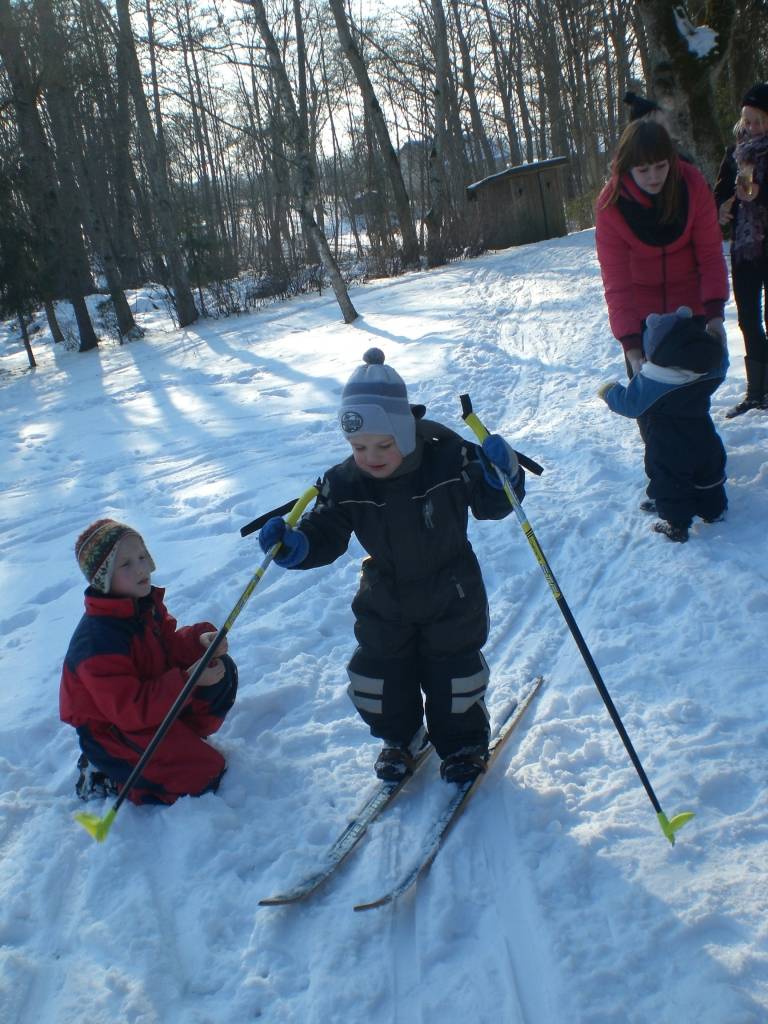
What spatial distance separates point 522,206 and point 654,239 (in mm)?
18289

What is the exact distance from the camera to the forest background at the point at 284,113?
1301 centimetres

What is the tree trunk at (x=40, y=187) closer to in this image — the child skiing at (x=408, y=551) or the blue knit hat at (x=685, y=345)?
the blue knit hat at (x=685, y=345)

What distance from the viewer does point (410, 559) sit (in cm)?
267

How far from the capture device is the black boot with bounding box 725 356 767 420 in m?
5.12

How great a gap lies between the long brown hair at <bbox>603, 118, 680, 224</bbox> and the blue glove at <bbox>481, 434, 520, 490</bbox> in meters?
2.19

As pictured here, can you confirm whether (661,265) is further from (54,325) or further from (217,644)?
(54,325)

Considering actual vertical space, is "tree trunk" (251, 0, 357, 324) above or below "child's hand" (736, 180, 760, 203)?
above

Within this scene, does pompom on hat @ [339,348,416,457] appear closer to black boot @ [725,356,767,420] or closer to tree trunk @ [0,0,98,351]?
black boot @ [725,356,767,420]

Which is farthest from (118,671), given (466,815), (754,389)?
(754,389)

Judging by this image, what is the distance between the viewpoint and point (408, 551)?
266 centimetres

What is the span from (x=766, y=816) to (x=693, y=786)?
0.23 meters

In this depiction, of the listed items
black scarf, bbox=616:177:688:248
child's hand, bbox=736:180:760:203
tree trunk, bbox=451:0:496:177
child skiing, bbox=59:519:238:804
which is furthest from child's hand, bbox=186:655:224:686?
tree trunk, bbox=451:0:496:177

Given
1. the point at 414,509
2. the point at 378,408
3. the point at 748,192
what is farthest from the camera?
the point at 748,192

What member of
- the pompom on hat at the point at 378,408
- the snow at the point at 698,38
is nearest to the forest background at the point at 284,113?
the snow at the point at 698,38
